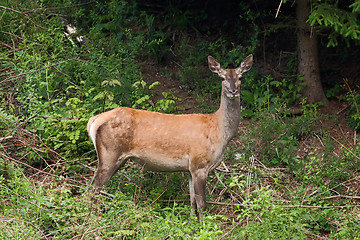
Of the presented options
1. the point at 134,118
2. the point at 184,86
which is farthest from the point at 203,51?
the point at 134,118

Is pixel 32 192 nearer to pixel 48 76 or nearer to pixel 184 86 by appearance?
pixel 48 76

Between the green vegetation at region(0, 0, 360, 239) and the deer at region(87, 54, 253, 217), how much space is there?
34 centimetres

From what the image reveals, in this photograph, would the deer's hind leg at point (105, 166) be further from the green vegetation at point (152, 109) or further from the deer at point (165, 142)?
the green vegetation at point (152, 109)

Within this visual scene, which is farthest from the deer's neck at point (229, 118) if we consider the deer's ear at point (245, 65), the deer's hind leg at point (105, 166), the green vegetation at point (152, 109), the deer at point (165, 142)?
the deer's hind leg at point (105, 166)

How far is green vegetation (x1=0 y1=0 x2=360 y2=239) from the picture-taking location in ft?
23.6

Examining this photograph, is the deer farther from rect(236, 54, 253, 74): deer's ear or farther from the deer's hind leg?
rect(236, 54, 253, 74): deer's ear

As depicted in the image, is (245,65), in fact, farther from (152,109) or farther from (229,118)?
(152,109)

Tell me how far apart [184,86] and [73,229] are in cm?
509

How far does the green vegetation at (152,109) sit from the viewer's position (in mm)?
7207

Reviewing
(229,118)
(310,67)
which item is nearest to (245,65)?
(229,118)

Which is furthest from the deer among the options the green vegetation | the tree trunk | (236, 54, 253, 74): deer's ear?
the tree trunk

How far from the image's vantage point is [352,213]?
7.70m

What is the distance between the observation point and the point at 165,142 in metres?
7.98

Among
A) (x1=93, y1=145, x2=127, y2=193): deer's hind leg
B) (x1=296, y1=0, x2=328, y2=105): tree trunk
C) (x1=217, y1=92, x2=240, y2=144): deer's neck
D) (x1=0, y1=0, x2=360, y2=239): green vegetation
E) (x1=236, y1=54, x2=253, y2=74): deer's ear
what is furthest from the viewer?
(x1=296, y1=0, x2=328, y2=105): tree trunk
